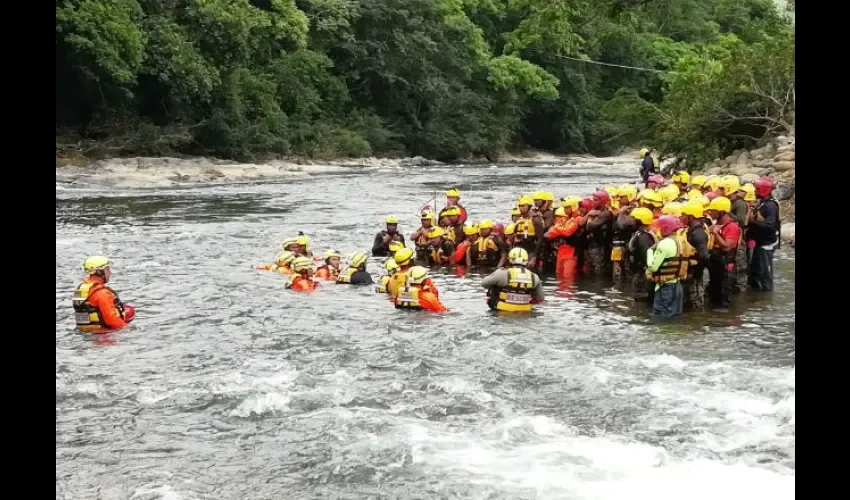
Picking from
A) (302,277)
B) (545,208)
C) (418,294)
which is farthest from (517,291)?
(302,277)

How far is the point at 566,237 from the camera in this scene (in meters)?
14.8

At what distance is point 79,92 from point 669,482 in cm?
3625

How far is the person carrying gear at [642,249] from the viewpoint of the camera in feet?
39.4

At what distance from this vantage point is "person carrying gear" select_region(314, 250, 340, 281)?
15.1m

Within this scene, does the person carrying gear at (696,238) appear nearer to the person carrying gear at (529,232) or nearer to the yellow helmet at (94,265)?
the person carrying gear at (529,232)

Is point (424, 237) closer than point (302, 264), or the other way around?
point (302, 264)

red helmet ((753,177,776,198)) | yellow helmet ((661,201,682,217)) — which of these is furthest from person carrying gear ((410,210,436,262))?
red helmet ((753,177,776,198))

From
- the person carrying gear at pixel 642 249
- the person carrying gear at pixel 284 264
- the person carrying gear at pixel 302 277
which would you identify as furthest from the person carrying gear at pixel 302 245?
the person carrying gear at pixel 642 249

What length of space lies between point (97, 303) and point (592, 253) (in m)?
7.73

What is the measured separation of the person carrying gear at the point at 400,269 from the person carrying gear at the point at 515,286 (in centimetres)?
128

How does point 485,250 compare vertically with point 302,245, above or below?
below

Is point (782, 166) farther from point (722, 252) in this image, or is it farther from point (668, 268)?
point (668, 268)
